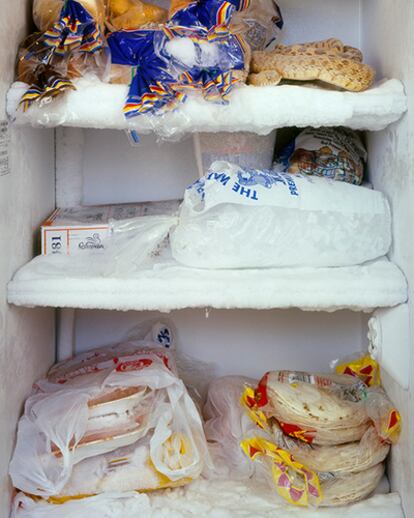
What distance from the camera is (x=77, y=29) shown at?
3.26 ft

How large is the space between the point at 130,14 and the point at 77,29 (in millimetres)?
139

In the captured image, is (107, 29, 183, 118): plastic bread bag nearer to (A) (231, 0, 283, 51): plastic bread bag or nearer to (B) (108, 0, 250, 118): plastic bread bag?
(B) (108, 0, 250, 118): plastic bread bag

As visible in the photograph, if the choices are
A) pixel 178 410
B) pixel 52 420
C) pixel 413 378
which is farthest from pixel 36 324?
pixel 413 378

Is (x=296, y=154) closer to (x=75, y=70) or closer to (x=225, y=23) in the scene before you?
(x=225, y=23)

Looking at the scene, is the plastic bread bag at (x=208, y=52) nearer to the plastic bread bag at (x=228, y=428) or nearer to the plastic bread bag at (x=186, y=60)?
the plastic bread bag at (x=186, y=60)

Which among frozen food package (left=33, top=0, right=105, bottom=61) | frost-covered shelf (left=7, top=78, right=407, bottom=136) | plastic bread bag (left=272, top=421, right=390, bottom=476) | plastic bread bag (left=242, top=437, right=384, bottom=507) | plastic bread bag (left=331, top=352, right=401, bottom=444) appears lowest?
plastic bread bag (left=242, top=437, right=384, bottom=507)

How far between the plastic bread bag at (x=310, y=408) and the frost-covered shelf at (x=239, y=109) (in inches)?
16.7

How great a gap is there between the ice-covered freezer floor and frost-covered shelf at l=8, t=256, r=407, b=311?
316 mm

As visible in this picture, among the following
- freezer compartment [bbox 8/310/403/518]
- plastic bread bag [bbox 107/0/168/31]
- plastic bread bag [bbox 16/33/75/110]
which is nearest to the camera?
plastic bread bag [bbox 16/33/75/110]

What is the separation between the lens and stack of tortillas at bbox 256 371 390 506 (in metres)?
1.03

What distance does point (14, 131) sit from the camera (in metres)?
1.04

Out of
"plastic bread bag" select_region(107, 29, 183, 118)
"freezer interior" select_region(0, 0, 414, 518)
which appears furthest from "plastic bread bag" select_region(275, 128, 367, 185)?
"plastic bread bag" select_region(107, 29, 183, 118)

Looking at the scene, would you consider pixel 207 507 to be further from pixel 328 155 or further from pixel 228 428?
pixel 328 155

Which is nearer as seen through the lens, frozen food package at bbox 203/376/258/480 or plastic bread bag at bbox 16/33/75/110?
plastic bread bag at bbox 16/33/75/110
